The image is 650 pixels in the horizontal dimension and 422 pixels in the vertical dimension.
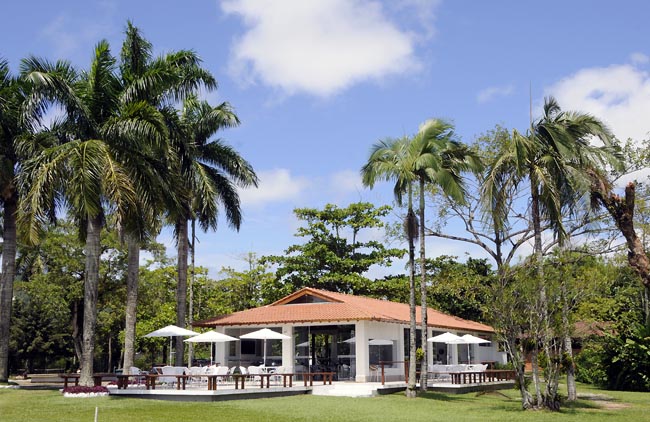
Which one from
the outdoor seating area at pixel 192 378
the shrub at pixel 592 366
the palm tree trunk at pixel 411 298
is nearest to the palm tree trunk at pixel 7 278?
the outdoor seating area at pixel 192 378

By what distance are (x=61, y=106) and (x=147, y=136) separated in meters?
3.63

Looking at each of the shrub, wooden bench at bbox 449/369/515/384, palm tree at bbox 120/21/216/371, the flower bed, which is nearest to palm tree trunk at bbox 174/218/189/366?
palm tree at bbox 120/21/216/371

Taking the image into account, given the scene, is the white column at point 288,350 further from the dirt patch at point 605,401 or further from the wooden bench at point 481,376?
the dirt patch at point 605,401

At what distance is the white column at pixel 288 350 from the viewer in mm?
28750

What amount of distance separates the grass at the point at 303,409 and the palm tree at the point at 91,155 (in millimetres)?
3169

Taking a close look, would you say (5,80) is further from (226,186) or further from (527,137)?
(527,137)

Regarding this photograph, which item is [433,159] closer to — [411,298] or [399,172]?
[399,172]

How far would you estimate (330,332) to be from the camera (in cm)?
3095

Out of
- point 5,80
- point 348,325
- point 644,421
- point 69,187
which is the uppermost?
point 5,80

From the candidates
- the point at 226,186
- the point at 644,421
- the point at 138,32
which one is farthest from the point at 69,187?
the point at 644,421

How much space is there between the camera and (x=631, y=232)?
45.4ft

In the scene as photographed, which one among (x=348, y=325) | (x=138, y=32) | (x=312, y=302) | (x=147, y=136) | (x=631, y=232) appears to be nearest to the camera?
(x=631, y=232)

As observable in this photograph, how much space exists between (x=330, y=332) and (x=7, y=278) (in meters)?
14.0

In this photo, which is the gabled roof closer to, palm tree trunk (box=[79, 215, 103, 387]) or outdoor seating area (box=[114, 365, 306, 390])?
outdoor seating area (box=[114, 365, 306, 390])
